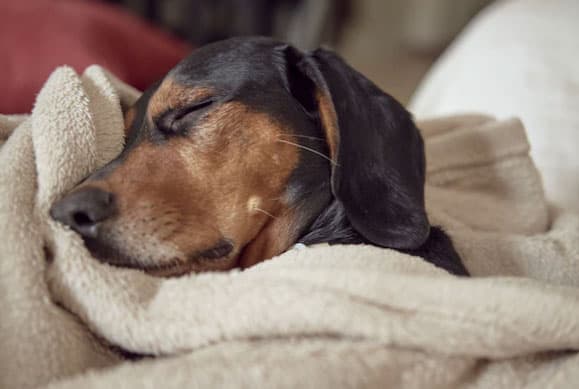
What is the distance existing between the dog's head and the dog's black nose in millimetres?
35

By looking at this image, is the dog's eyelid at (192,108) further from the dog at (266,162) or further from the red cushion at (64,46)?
the red cushion at (64,46)

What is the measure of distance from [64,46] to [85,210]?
1.46m

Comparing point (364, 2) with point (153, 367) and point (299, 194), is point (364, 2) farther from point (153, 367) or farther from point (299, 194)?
point (153, 367)

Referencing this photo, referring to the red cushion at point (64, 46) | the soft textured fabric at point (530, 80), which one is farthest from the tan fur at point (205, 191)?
the red cushion at point (64, 46)

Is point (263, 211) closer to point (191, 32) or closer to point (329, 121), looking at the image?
point (329, 121)

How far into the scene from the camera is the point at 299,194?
109 cm

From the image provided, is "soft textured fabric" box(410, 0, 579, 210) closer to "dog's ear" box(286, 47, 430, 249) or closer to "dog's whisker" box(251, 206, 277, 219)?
"dog's ear" box(286, 47, 430, 249)

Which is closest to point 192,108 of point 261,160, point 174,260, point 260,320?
point 261,160

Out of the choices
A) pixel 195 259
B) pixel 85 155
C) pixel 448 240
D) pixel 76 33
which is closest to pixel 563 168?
pixel 448 240

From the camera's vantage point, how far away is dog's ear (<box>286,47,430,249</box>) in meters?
1.06

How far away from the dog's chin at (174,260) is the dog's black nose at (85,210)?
0.02 m

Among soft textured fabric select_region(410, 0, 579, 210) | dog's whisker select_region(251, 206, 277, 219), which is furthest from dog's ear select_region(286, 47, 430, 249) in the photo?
soft textured fabric select_region(410, 0, 579, 210)

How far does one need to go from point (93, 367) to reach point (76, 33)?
1651 millimetres

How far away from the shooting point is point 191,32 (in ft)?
13.4
